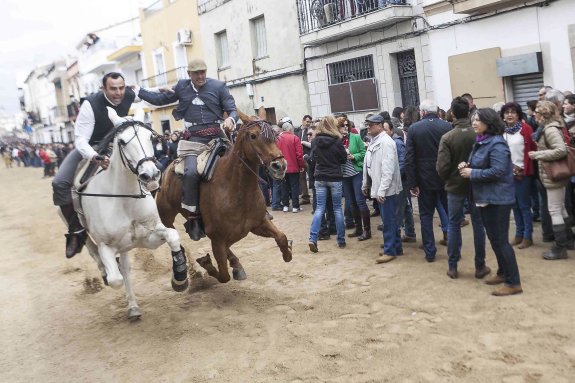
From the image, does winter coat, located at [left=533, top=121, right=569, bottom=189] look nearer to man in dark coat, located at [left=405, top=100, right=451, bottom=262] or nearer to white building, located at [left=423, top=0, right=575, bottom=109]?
man in dark coat, located at [left=405, top=100, right=451, bottom=262]

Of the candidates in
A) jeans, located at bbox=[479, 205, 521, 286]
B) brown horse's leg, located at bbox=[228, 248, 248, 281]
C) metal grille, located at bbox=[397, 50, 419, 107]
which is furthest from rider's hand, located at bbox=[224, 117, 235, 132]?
metal grille, located at bbox=[397, 50, 419, 107]

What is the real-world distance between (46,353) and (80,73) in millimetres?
45412

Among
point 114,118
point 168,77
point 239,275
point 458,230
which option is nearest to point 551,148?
point 458,230

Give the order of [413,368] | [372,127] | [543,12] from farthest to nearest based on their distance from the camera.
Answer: [543,12]
[372,127]
[413,368]

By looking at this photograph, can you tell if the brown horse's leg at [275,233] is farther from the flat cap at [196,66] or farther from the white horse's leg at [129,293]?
the flat cap at [196,66]

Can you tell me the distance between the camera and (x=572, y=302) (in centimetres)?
521

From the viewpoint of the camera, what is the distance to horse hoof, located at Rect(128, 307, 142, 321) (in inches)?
250

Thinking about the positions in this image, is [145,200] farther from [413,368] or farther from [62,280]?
[62,280]

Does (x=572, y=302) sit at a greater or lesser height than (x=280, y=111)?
lesser

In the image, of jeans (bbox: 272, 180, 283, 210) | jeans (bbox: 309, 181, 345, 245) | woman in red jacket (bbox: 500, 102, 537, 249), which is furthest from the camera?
jeans (bbox: 272, 180, 283, 210)

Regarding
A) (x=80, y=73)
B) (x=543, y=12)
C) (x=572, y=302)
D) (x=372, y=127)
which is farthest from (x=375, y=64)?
(x=80, y=73)

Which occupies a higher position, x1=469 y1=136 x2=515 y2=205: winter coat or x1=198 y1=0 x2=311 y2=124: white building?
x1=198 y1=0 x2=311 y2=124: white building

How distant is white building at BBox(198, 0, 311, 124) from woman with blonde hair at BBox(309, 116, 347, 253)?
9645 mm

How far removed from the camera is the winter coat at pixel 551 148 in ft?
20.5
